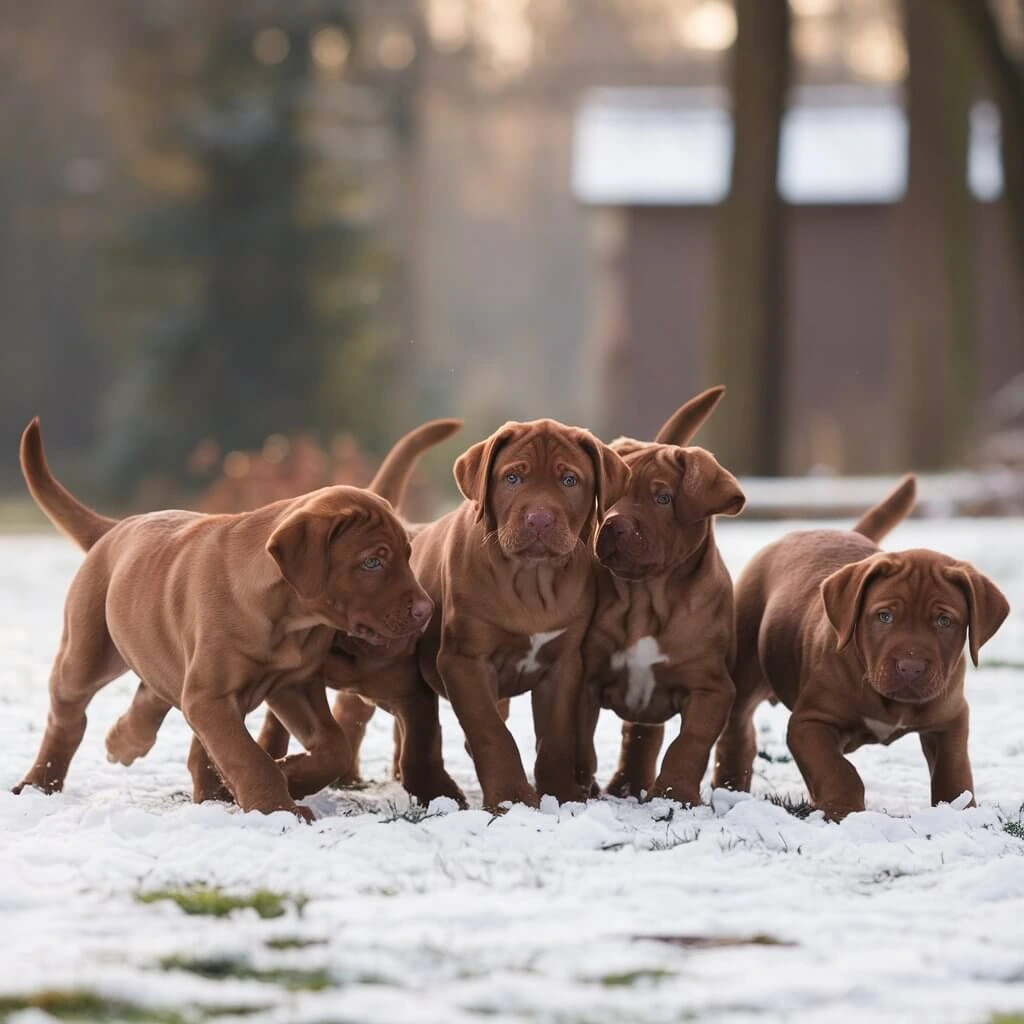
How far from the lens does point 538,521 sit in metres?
5.36

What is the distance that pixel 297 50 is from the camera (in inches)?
1109

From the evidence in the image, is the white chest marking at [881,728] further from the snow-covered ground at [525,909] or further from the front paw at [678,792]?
the front paw at [678,792]

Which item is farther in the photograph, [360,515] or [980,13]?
[980,13]

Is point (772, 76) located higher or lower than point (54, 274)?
higher

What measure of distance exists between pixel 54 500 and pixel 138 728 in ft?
2.79

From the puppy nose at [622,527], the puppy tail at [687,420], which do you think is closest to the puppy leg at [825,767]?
the puppy nose at [622,527]

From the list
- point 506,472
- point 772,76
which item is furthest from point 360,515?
point 772,76

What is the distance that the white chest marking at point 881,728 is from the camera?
567cm

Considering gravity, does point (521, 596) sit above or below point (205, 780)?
above

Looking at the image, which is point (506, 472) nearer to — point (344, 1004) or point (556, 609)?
point (556, 609)

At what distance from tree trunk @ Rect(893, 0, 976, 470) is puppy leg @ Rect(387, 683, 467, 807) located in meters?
19.4

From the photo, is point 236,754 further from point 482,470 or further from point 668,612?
point 668,612

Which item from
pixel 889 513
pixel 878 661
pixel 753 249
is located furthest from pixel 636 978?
pixel 753 249

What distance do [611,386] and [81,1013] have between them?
98.9 ft
